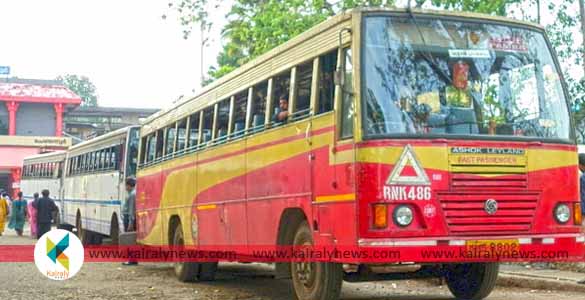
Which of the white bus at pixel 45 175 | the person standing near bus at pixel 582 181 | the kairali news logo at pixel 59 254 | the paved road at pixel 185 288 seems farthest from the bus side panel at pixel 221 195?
the white bus at pixel 45 175

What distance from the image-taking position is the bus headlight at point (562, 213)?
818 centimetres

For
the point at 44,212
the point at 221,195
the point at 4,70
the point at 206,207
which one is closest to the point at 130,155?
the point at 44,212

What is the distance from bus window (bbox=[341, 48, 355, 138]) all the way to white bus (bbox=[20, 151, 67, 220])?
2153cm

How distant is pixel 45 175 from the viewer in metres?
31.5

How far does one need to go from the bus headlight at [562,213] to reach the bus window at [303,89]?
2.72 m

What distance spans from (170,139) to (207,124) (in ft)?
7.98

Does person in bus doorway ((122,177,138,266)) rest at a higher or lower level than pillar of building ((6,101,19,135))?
lower

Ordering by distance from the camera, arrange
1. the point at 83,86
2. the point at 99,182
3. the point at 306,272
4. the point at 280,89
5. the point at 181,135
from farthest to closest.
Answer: the point at 83,86, the point at 99,182, the point at 181,135, the point at 280,89, the point at 306,272

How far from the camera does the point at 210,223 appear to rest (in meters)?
12.1

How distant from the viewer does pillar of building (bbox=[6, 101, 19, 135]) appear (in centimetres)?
5319

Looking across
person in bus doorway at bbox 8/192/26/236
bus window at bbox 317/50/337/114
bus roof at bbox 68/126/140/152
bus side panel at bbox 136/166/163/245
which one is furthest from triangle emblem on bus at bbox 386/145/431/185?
person in bus doorway at bbox 8/192/26/236

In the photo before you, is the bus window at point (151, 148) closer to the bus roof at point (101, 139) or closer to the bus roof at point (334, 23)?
the bus roof at point (101, 139)

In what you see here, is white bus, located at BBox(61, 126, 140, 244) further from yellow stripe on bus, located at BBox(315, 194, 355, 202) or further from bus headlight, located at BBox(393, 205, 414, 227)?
bus headlight, located at BBox(393, 205, 414, 227)

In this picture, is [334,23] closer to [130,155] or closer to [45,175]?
[130,155]
